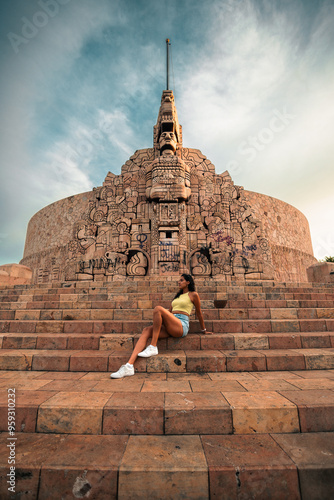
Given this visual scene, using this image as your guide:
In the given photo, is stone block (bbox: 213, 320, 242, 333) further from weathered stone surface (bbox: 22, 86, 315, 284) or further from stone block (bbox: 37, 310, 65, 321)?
weathered stone surface (bbox: 22, 86, 315, 284)

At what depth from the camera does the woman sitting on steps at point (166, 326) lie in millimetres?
2886

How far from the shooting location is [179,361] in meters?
3.01

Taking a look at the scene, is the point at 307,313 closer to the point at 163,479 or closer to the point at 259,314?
the point at 259,314

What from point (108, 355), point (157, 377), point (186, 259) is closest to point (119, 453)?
point (157, 377)

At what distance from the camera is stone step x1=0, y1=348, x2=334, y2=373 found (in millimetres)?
2996

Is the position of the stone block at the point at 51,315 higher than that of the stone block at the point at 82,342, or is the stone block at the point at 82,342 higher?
the stone block at the point at 51,315

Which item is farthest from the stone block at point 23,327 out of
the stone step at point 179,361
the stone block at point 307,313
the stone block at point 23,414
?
the stone block at point 307,313

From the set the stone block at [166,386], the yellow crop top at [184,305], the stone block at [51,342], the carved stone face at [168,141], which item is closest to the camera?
the stone block at [166,386]

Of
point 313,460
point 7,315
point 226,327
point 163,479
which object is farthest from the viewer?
point 7,315

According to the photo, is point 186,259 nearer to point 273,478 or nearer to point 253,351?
point 253,351

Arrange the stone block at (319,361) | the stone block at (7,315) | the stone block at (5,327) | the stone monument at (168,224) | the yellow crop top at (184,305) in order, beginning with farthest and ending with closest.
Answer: the stone monument at (168,224) < the stone block at (7,315) < the stone block at (5,327) < the yellow crop top at (184,305) < the stone block at (319,361)

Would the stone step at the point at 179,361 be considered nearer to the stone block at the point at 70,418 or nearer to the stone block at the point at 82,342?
the stone block at the point at 82,342

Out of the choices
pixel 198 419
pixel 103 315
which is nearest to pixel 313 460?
pixel 198 419

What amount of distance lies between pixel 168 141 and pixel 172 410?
11002 mm
